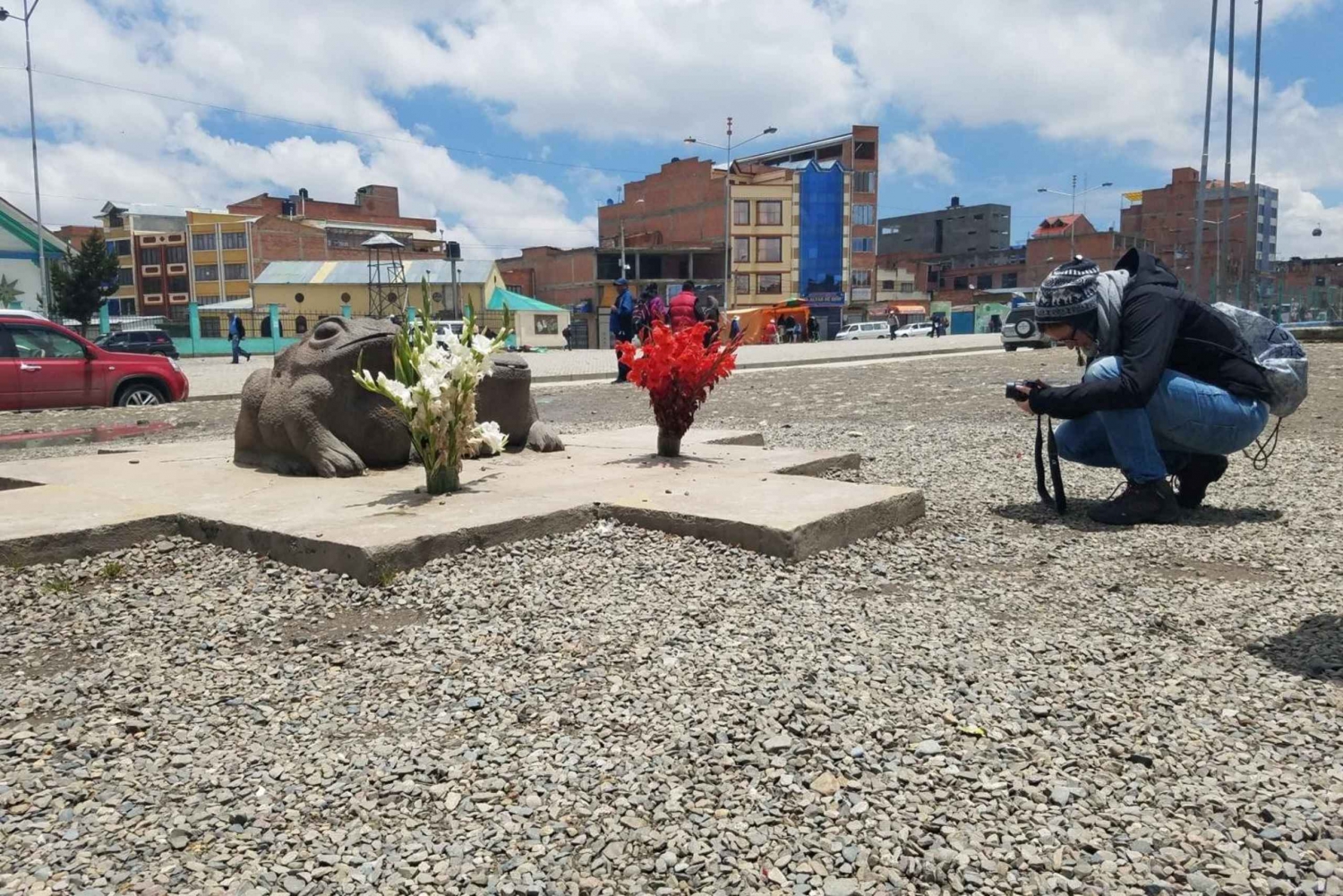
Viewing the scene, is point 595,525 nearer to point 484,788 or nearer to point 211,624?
point 211,624

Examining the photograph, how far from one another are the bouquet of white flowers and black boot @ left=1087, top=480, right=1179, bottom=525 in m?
3.05

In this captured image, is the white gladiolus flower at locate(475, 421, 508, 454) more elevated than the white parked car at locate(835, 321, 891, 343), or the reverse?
the white parked car at locate(835, 321, 891, 343)

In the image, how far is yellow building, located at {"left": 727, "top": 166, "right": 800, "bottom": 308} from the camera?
222 feet

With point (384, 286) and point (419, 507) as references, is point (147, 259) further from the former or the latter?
point (419, 507)

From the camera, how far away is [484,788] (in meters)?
2.38

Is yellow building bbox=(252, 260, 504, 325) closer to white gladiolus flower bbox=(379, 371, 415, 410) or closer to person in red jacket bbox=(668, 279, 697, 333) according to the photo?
person in red jacket bbox=(668, 279, 697, 333)

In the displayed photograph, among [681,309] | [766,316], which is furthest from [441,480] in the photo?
[766,316]

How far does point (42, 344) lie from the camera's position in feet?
44.0

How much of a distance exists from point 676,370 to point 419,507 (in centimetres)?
185

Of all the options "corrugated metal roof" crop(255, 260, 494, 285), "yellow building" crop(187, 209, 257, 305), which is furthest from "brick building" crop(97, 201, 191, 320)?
"corrugated metal roof" crop(255, 260, 494, 285)

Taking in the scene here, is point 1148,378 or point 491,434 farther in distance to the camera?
point 491,434

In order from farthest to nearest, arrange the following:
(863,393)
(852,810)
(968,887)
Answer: (863,393)
(852,810)
(968,887)

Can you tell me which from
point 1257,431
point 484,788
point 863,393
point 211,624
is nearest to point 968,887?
point 484,788

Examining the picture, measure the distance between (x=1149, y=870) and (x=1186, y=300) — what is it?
345 cm
